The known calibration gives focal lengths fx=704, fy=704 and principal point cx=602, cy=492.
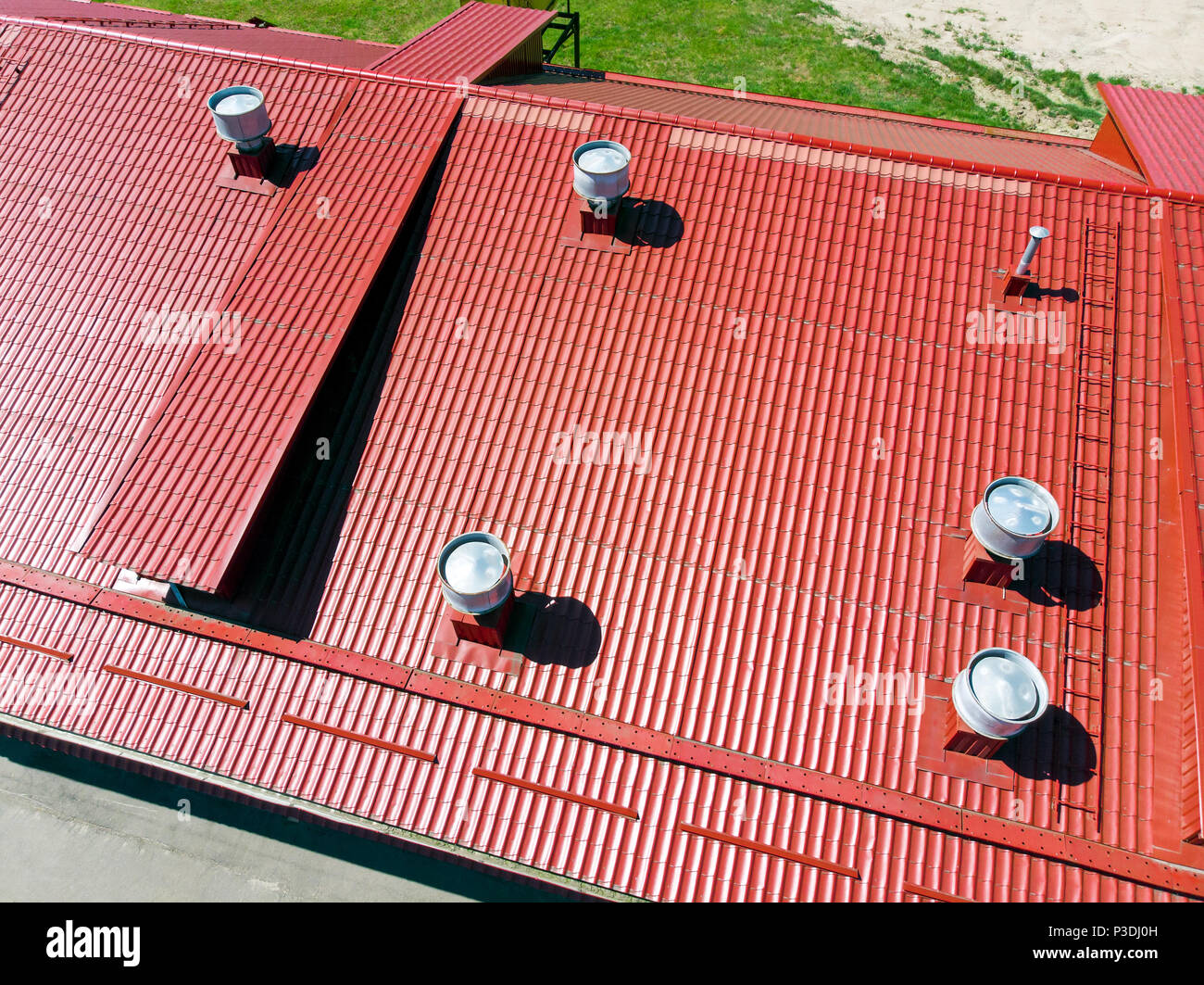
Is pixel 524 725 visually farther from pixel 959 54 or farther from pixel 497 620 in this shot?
pixel 959 54

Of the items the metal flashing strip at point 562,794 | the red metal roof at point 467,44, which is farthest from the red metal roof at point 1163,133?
the metal flashing strip at point 562,794

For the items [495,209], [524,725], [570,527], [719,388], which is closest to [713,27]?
[495,209]

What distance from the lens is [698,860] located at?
11.5 metres

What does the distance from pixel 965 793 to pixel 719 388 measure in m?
8.27

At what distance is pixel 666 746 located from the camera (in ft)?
39.4

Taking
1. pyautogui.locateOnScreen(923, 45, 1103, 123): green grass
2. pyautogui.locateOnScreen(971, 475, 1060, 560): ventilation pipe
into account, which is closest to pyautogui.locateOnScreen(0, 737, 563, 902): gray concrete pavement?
pyautogui.locateOnScreen(971, 475, 1060, 560): ventilation pipe

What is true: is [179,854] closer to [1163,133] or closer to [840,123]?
[840,123]

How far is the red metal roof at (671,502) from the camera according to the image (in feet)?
38.2

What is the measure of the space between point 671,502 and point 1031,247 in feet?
27.8

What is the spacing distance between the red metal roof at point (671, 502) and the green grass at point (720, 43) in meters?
21.2

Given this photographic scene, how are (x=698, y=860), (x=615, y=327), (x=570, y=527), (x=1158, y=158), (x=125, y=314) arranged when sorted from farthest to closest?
1. (x=1158, y=158)
2. (x=125, y=314)
3. (x=615, y=327)
4. (x=570, y=527)
5. (x=698, y=860)

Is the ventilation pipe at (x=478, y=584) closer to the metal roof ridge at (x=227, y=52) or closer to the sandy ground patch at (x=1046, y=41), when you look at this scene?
the metal roof ridge at (x=227, y=52)

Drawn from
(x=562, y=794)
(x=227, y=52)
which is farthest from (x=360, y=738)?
(x=227, y=52)

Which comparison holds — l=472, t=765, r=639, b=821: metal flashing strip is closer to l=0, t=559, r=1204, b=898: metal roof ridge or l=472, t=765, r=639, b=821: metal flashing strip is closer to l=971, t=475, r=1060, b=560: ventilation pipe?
l=0, t=559, r=1204, b=898: metal roof ridge
